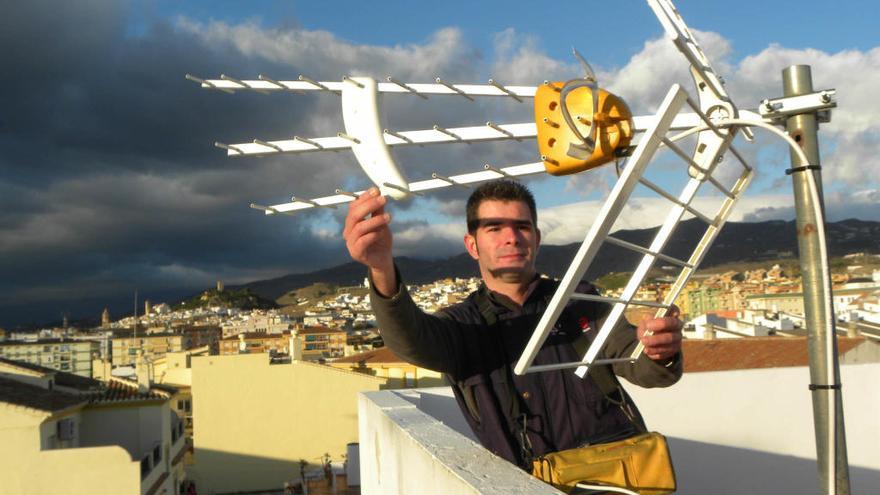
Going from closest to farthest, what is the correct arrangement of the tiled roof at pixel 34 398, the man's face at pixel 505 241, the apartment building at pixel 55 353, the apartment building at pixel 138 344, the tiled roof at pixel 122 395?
the man's face at pixel 505 241
the tiled roof at pixel 34 398
the tiled roof at pixel 122 395
the apartment building at pixel 55 353
the apartment building at pixel 138 344

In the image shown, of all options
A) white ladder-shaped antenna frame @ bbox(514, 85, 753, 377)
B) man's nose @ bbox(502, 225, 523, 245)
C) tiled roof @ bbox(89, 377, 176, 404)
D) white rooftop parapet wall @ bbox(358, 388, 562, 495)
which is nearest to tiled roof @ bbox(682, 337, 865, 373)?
white rooftop parapet wall @ bbox(358, 388, 562, 495)

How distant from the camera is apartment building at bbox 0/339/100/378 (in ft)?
197

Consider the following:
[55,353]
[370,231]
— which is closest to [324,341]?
[55,353]

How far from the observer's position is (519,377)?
2453mm

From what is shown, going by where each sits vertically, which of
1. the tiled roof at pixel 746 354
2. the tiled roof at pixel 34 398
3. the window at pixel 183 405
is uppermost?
the tiled roof at pixel 746 354

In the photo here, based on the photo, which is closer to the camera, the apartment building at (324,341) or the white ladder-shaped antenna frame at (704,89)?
the white ladder-shaped antenna frame at (704,89)

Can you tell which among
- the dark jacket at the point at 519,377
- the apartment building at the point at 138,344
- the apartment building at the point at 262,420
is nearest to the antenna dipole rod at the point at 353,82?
the dark jacket at the point at 519,377

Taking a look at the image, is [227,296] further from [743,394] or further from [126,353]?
[743,394]

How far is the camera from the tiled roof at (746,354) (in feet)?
57.5

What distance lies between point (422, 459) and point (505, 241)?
0.78 metres

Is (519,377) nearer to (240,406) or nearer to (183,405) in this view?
(240,406)

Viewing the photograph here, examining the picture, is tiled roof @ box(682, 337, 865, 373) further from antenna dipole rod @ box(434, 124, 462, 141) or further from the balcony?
antenna dipole rod @ box(434, 124, 462, 141)

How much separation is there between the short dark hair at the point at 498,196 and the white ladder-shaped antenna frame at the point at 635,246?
58 centimetres

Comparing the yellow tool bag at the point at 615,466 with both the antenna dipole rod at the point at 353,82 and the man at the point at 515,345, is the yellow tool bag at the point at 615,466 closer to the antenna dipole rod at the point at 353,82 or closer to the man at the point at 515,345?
the man at the point at 515,345
